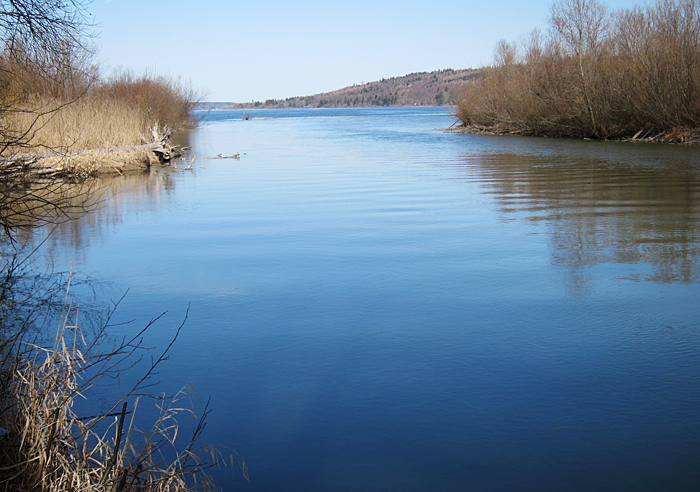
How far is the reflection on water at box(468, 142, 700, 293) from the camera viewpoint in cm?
754

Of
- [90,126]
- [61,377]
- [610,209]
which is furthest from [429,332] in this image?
[90,126]

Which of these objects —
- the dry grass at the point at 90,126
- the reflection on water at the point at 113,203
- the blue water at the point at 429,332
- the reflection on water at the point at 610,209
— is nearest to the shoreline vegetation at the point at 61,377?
the blue water at the point at 429,332

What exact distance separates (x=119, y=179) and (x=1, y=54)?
11.3m

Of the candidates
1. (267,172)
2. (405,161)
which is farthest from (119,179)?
(405,161)

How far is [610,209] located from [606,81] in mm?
25866

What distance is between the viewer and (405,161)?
74.2ft

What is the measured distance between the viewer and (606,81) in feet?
111

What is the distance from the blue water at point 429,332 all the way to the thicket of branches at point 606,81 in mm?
19936

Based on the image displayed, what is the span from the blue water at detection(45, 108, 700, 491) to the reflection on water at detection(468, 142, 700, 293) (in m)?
0.06

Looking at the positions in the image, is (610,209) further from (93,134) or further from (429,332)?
(93,134)

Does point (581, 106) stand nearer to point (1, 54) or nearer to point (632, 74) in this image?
point (632, 74)

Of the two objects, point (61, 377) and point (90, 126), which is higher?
point (90, 126)

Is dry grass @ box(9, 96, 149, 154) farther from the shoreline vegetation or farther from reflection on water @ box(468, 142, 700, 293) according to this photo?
reflection on water @ box(468, 142, 700, 293)

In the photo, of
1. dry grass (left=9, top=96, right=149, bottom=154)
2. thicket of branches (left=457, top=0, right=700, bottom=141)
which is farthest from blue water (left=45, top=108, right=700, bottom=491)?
thicket of branches (left=457, top=0, right=700, bottom=141)
